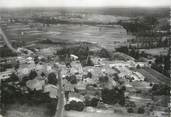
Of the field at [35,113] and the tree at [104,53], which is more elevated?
the tree at [104,53]

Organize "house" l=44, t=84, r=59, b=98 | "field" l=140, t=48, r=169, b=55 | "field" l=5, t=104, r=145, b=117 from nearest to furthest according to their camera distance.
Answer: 1. "field" l=5, t=104, r=145, b=117
2. "house" l=44, t=84, r=59, b=98
3. "field" l=140, t=48, r=169, b=55

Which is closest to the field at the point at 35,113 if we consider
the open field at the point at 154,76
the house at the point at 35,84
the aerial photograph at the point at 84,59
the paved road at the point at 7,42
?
the aerial photograph at the point at 84,59

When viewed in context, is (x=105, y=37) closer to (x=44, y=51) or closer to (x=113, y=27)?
(x=113, y=27)

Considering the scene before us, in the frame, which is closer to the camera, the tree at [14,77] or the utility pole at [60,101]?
the utility pole at [60,101]

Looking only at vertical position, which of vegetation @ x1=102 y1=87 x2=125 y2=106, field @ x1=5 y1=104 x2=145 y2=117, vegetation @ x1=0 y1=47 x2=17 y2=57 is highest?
vegetation @ x1=0 y1=47 x2=17 y2=57

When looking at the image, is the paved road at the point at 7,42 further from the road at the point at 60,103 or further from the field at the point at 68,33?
the road at the point at 60,103

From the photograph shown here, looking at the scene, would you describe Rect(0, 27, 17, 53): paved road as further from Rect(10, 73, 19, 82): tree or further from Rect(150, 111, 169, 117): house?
Rect(150, 111, 169, 117): house

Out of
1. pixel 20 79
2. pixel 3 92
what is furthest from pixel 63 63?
pixel 3 92

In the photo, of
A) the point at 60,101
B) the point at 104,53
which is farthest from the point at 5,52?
the point at 104,53

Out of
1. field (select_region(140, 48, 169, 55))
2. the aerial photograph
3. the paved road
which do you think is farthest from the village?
field (select_region(140, 48, 169, 55))
